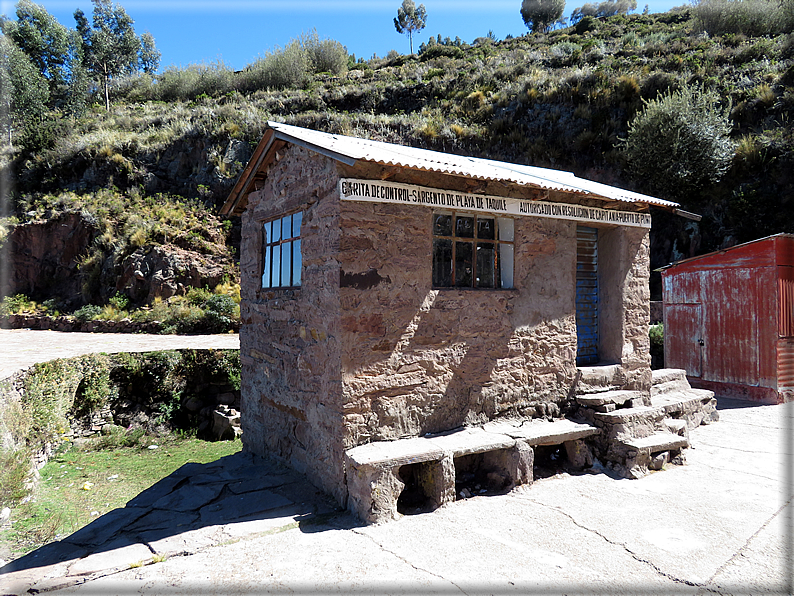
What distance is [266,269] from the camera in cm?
754

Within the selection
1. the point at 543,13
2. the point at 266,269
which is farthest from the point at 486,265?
the point at 543,13

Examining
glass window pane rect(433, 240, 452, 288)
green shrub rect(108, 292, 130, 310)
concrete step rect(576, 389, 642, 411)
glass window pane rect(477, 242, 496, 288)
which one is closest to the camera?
glass window pane rect(433, 240, 452, 288)

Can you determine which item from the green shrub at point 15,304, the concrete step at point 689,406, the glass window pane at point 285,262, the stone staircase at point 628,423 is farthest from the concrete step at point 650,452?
the green shrub at point 15,304

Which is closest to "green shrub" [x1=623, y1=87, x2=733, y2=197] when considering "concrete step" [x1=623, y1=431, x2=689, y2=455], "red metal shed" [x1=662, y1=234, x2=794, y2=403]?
"red metal shed" [x1=662, y1=234, x2=794, y2=403]

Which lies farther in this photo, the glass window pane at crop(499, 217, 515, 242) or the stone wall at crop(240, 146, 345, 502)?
the glass window pane at crop(499, 217, 515, 242)

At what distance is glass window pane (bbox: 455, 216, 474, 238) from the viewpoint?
6266 millimetres

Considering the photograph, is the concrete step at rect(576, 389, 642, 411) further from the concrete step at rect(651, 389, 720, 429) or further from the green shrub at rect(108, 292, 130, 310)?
the green shrub at rect(108, 292, 130, 310)

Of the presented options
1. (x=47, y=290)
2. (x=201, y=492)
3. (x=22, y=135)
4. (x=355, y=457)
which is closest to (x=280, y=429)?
(x=201, y=492)

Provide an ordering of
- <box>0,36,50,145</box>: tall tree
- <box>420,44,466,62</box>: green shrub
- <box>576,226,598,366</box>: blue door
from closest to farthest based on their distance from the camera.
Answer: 1. <box>576,226,598,366</box>: blue door
2. <box>0,36,50,145</box>: tall tree
3. <box>420,44,466,62</box>: green shrub

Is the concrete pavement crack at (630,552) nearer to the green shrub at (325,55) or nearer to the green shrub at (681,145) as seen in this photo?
the green shrub at (681,145)

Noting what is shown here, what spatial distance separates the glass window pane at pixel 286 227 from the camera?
267 inches

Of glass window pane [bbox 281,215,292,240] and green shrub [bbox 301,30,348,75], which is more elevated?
green shrub [bbox 301,30,348,75]

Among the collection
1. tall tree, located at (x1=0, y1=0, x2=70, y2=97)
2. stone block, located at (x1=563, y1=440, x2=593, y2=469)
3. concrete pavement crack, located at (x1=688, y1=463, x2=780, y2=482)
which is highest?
tall tree, located at (x1=0, y1=0, x2=70, y2=97)

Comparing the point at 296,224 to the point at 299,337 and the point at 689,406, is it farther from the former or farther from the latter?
the point at 689,406
